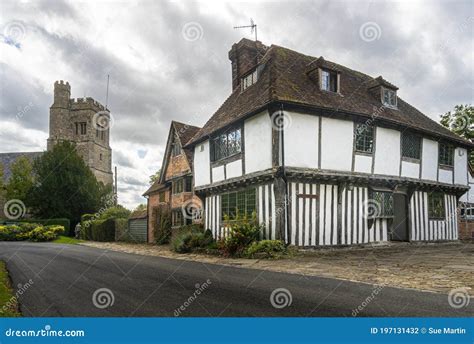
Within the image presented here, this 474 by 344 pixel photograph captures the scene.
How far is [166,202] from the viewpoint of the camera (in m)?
24.2

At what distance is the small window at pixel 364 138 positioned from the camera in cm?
1473

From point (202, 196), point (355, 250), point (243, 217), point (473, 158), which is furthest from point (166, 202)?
point (473, 158)

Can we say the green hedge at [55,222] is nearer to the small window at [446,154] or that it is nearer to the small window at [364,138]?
the small window at [364,138]

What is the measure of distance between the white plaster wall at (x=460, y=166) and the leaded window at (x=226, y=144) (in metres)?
12.4

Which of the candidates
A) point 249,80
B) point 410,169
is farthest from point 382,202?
point 249,80

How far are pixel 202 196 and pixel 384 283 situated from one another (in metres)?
12.6

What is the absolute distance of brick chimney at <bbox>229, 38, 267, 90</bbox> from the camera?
1858cm

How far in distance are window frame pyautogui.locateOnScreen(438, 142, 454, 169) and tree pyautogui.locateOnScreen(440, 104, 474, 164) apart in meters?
14.2

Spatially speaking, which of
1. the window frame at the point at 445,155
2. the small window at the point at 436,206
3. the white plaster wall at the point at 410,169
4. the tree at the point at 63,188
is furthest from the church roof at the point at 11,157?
the window frame at the point at 445,155

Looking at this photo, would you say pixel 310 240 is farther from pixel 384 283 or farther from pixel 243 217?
pixel 384 283

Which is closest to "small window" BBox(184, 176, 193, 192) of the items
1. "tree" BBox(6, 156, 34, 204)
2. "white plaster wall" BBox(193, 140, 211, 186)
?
"white plaster wall" BBox(193, 140, 211, 186)

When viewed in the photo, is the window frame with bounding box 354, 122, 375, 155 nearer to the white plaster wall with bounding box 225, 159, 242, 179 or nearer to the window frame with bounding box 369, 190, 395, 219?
the window frame with bounding box 369, 190, 395, 219

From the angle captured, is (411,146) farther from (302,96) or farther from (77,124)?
(77,124)

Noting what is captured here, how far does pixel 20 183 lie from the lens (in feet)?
130
